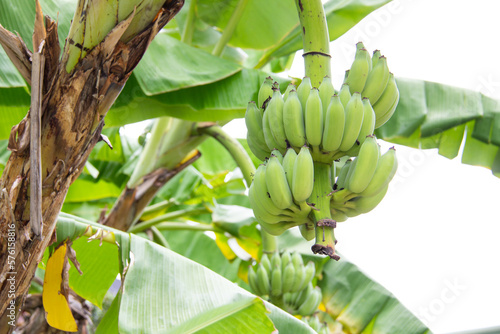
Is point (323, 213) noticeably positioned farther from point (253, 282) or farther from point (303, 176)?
point (253, 282)

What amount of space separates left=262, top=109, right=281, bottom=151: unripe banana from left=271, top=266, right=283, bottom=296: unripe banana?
0.71 m

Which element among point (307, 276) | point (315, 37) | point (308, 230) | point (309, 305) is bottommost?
point (309, 305)

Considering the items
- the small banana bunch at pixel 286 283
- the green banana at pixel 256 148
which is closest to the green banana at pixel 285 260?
the small banana bunch at pixel 286 283

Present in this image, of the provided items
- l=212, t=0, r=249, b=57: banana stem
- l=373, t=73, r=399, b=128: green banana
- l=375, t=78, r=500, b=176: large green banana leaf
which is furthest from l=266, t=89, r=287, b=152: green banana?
l=212, t=0, r=249, b=57: banana stem

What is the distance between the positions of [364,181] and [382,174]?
46 millimetres

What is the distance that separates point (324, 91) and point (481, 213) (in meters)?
2.23

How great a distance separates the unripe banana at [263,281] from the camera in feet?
4.70

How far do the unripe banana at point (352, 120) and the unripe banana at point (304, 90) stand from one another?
8 centimetres

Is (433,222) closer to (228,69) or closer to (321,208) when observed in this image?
(228,69)

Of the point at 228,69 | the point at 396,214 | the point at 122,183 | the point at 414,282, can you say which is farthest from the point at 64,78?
the point at 396,214

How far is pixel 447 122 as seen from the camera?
1.52 meters

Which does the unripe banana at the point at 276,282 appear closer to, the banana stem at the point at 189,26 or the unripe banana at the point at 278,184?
the unripe banana at the point at 278,184

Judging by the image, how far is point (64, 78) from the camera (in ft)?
2.48

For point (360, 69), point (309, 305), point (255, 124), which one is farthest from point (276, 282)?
point (360, 69)
